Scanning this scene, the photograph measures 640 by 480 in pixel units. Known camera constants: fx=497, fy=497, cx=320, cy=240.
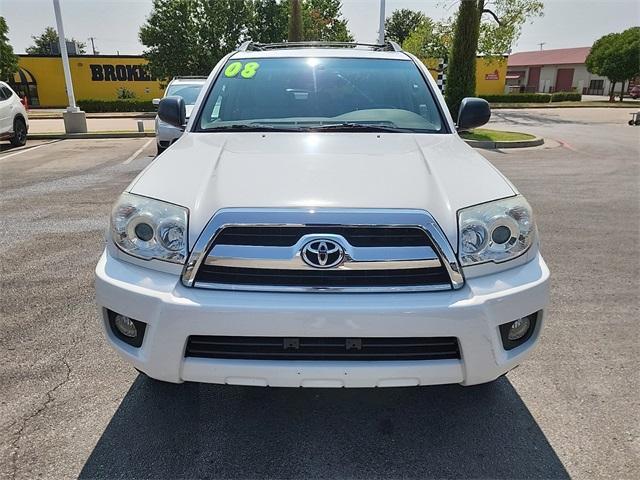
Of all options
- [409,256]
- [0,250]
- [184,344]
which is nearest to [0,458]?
[184,344]

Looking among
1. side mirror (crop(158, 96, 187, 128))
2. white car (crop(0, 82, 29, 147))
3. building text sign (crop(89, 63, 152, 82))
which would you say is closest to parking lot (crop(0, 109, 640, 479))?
side mirror (crop(158, 96, 187, 128))

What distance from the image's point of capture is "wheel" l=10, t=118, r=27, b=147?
13406 mm

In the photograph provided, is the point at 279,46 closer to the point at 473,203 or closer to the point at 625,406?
the point at 473,203

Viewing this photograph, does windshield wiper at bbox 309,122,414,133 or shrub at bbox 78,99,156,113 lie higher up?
windshield wiper at bbox 309,122,414,133

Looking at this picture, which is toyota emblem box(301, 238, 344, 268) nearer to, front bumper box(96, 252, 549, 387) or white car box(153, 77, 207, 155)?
front bumper box(96, 252, 549, 387)

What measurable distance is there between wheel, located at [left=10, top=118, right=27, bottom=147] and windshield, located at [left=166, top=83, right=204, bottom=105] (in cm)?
506

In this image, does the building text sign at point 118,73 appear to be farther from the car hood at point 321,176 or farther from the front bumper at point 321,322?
the front bumper at point 321,322

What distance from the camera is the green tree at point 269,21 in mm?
33062

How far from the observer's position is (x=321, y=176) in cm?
225

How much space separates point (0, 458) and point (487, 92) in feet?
161

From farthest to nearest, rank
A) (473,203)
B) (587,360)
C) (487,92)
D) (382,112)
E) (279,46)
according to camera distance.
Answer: (487,92) < (279,46) < (382,112) < (587,360) < (473,203)

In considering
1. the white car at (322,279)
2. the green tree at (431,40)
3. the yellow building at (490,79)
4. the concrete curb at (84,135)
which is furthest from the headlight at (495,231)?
the yellow building at (490,79)

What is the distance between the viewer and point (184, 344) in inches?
77.8

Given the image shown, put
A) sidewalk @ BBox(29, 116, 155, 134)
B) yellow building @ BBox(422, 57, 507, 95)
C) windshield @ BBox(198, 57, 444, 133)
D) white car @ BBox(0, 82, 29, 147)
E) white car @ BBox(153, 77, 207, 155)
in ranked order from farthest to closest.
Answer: yellow building @ BBox(422, 57, 507, 95), sidewalk @ BBox(29, 116, 155, 134), white car @ BBox(0, 82, 29, 147), white car @ BBox(153, 77, 207, 155), windshield @ BBox(198, 57, 444, 133)
